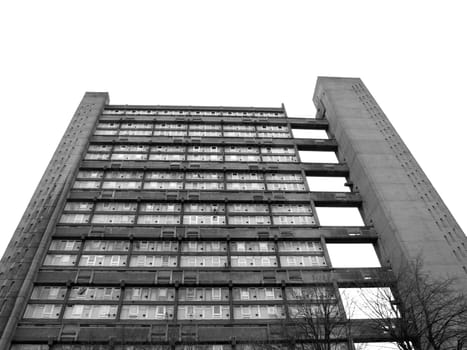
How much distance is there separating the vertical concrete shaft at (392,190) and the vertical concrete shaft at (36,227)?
33408 mm

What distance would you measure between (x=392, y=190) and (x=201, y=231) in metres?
21.1

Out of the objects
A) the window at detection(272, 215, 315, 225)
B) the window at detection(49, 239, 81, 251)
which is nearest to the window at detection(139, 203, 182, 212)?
the window at detection(49, 239, 81, 251)

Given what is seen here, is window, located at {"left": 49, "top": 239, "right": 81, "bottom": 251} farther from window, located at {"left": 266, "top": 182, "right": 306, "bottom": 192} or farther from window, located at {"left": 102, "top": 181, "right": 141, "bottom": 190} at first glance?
window, located at {"left": 266, "top": 182, "right": 306, "bottom": 192}

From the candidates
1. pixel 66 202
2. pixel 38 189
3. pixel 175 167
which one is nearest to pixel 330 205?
pixel 175 167

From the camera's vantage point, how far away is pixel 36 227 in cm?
3703

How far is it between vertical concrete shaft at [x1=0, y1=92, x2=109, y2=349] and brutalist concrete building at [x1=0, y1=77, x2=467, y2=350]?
134 mm

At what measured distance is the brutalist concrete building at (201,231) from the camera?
30500 mm

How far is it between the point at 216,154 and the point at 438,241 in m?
27.3

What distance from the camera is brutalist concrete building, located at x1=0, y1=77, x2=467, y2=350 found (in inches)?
1201

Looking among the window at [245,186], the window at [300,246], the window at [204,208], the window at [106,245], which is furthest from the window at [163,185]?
the window at [300,246]

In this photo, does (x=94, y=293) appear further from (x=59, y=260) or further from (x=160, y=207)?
(x=160, y=207)

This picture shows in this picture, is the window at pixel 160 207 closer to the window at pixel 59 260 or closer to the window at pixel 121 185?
the window at pixel 121 185

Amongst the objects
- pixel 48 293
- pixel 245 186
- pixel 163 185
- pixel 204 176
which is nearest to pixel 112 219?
pixel 163 185

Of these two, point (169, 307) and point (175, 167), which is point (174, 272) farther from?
point (175, 167)
